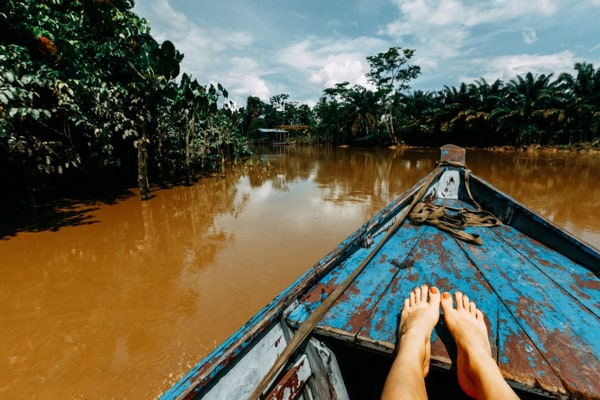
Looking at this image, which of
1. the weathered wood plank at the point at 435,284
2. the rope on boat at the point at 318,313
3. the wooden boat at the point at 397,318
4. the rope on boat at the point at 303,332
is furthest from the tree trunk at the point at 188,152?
the rope on boat at the point at 303,332

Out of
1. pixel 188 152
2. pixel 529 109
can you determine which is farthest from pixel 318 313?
pixel 529 109

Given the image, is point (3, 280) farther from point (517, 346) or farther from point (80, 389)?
point (517, 346)

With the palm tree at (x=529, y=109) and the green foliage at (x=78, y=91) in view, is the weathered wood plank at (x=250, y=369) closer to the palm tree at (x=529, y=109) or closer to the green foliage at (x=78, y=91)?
the green foliage at (x=78, y=91)

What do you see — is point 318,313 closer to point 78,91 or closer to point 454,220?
point 454,220

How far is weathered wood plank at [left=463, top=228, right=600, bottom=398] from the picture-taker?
1126 millimetres

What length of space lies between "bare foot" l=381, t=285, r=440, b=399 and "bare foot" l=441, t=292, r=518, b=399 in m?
0.11

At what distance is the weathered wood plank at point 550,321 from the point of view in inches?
44.3

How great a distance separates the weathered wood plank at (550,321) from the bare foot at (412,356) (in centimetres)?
33

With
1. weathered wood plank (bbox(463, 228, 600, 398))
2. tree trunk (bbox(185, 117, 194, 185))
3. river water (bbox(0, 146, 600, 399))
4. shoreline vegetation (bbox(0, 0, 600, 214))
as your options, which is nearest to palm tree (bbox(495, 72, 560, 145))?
shoreline vegetation (bbox(0, 0, 600, 214))

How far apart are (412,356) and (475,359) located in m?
0.25

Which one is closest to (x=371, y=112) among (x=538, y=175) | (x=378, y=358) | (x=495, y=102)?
(x=495, y=102)

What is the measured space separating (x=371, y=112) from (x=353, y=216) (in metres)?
28.4

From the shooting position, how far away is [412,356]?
120cm

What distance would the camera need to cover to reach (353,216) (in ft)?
20.4
